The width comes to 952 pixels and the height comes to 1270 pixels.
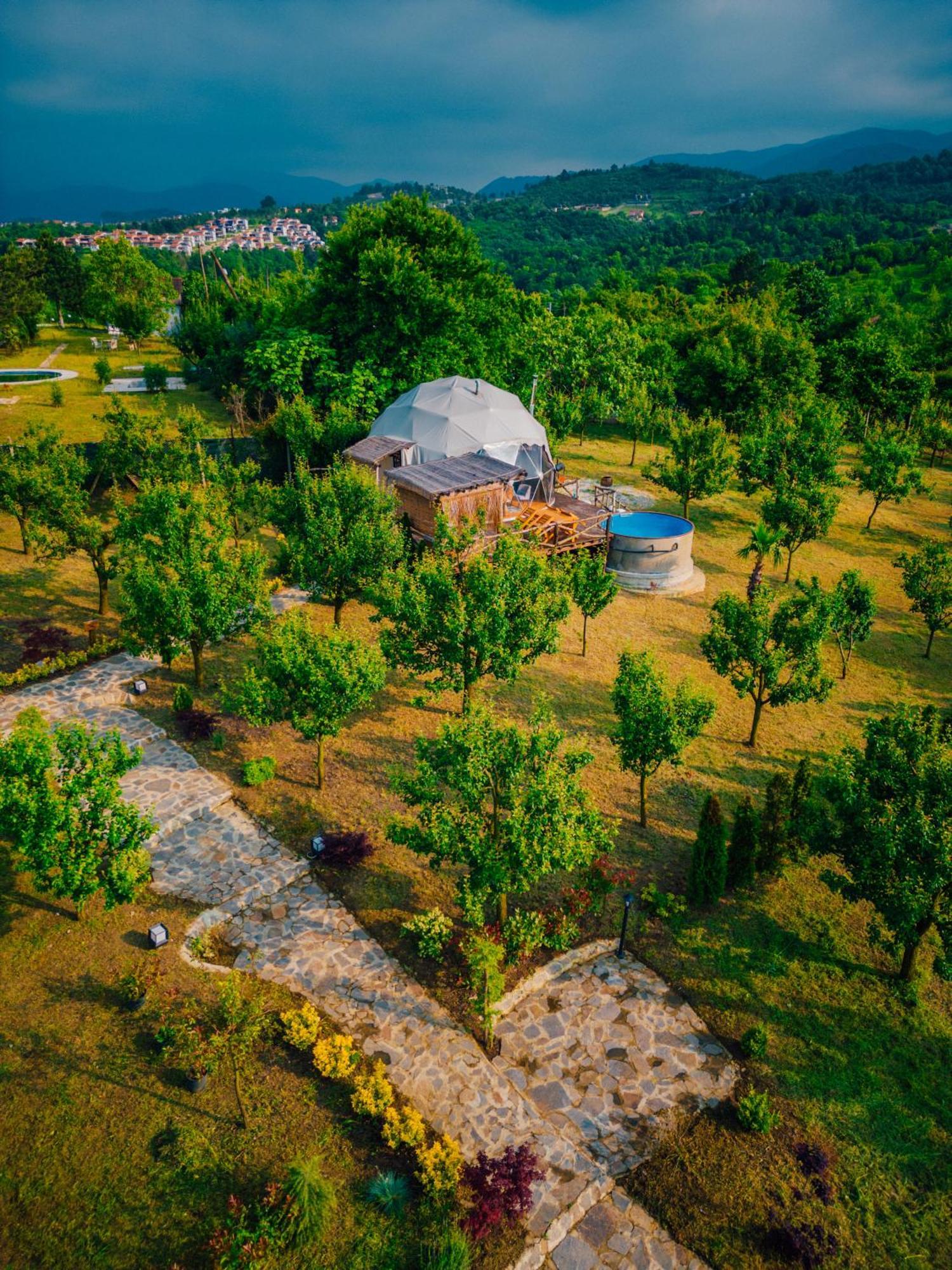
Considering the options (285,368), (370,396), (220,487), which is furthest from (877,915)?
(285,368)

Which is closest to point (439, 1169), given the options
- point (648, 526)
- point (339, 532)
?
point (339, 532)

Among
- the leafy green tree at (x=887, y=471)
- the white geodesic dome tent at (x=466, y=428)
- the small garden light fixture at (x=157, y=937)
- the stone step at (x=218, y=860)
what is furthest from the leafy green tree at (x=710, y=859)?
the leafy green tree at (x=887, y=471)

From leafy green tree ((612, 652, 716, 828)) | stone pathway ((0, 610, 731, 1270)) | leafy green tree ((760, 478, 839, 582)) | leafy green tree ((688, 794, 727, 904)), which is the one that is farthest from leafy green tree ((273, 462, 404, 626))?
leafy green tree ((760, 478, 839, 582))

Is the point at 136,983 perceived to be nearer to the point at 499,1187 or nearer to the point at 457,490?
the point at 499,1187

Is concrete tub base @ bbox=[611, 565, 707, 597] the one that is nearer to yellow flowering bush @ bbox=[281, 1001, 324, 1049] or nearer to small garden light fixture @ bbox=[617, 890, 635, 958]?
small garden light fixture @ bbox=[617, 890, 635, 958]

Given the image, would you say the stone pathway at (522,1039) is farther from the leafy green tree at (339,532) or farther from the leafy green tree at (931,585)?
the leafy green tree at (931,585)

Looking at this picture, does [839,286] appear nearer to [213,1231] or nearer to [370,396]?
[370,396]
